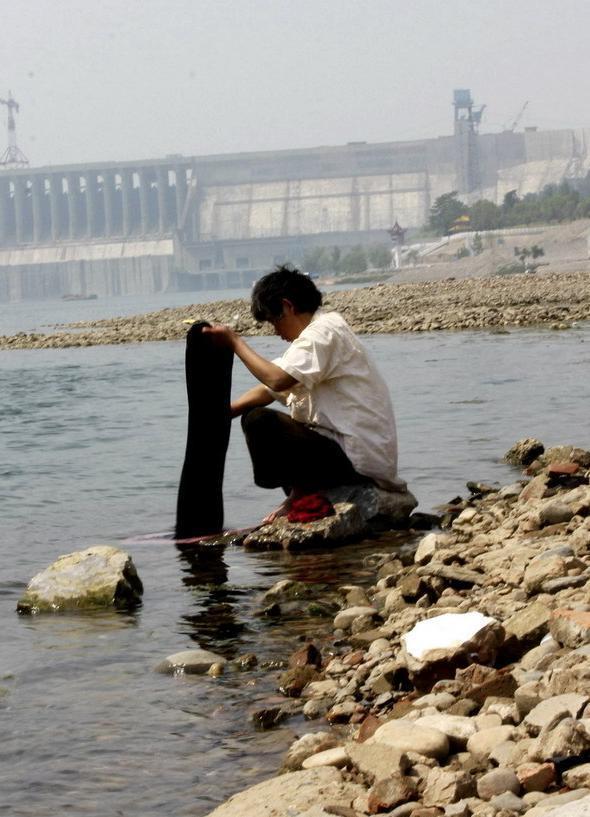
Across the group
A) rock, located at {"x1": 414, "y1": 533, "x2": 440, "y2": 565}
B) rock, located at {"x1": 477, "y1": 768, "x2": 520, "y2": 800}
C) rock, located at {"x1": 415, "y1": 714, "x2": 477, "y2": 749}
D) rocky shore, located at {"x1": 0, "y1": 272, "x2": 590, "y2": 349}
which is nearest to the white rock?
rock, located at {"x1": 415, "y1": 714, "x2": 477, "y2": 749}

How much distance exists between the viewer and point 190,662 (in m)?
4.23

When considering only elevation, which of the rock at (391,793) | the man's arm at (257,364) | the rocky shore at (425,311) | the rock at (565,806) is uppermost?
the man's arm at (257,364)

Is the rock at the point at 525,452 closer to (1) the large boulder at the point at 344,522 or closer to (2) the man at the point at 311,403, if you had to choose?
(1) the large boulder at the point at 344,522

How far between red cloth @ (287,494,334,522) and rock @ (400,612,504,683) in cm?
232

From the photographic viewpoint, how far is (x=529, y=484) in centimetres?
633

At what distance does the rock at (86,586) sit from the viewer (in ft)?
16.9

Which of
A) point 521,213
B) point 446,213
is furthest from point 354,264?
point 521,213

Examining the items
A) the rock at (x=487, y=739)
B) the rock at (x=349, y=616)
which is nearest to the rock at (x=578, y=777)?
the rock at (x=487, y=739)

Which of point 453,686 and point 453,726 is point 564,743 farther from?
point 453,686

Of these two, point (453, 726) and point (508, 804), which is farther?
point (453, 726)

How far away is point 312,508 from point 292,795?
10.4ft

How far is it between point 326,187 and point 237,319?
16541 cm

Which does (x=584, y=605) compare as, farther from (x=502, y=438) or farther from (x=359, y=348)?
(x=502, y=438)

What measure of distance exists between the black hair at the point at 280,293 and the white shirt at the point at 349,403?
104 mm
